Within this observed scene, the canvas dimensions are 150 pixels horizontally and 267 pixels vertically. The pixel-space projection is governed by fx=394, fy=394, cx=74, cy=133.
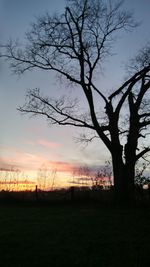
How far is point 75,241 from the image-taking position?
31.1 ft

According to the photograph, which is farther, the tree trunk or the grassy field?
the tree trunk

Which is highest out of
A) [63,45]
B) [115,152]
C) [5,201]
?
[63,45]

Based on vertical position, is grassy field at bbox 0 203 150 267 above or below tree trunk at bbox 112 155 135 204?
below

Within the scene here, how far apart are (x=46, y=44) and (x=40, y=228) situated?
13.3 metres

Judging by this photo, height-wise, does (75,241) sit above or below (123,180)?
below

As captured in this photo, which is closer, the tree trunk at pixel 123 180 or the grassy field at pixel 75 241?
the grassy field at pixel 75 241

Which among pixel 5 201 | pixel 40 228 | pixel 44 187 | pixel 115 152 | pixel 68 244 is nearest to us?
pixel 68 244

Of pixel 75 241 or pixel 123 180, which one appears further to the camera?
pixel 123 180

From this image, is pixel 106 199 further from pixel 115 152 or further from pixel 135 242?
pixel 135 242

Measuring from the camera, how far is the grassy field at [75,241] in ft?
25.1

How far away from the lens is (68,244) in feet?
30.0

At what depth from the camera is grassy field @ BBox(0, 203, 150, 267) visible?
766cm

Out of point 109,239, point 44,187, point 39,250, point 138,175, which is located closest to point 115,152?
point 138,175

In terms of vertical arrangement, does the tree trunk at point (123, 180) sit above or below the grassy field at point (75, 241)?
above
